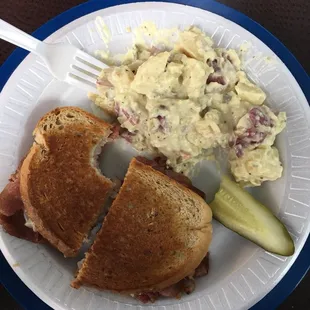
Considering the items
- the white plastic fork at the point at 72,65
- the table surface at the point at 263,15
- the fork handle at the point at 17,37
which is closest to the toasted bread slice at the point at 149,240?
the white plastic fork at the point at 72,65

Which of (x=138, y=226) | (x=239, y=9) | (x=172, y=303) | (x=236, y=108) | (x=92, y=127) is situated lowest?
(x=172, y=303)

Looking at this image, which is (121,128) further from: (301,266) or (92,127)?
(301,266)

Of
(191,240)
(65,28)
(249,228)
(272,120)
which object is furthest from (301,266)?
(65,28)

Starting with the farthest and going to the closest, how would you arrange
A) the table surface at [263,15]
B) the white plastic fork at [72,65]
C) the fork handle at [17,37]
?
the table surface at [263,15], the white plastic fork at [72,65], the fork handle at [17,37]

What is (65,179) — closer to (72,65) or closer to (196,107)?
(72,65)

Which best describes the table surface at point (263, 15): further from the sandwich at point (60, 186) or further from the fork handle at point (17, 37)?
the sandwich at point (60, 186)

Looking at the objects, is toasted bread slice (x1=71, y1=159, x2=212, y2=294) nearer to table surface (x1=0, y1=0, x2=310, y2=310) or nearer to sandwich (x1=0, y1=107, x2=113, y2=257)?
sandwich (x1=0, y1=107, x2=113, y2=257)
